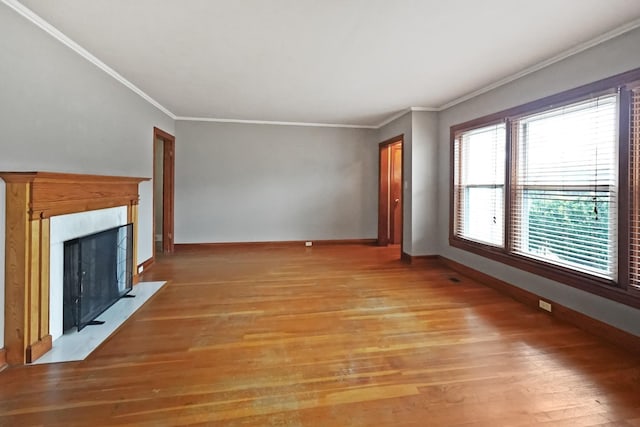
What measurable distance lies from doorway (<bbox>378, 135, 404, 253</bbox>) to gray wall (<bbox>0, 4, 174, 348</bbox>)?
449 cm

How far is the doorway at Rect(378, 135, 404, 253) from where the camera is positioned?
246 inches

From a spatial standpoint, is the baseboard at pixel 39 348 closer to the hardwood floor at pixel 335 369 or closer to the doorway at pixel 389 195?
the hardwood floor at pixel 335 369

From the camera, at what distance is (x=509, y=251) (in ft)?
11.2

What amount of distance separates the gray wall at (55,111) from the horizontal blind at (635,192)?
4.40 metres

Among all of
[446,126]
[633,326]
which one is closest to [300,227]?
[446,126]

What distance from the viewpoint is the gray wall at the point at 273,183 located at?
5680 mm

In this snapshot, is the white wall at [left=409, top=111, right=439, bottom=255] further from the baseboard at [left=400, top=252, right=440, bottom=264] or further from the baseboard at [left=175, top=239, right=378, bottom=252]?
the baseboard at [left=175, top=239, right=378, bottom=252]

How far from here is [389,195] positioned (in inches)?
250

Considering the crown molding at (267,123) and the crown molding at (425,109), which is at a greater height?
the crown molding at (267,123)

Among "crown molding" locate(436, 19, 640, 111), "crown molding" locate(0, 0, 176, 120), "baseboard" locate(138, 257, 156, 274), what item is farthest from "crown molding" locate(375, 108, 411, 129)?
"baseboard" locate(138, 257, 156, 274)

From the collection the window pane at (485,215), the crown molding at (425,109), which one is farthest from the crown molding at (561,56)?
the window pane at (485,215)

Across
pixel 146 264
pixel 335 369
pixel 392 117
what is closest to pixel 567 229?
pixel 335 369

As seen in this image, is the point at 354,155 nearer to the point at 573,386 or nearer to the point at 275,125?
the point at 275,125

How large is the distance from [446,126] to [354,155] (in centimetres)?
211
